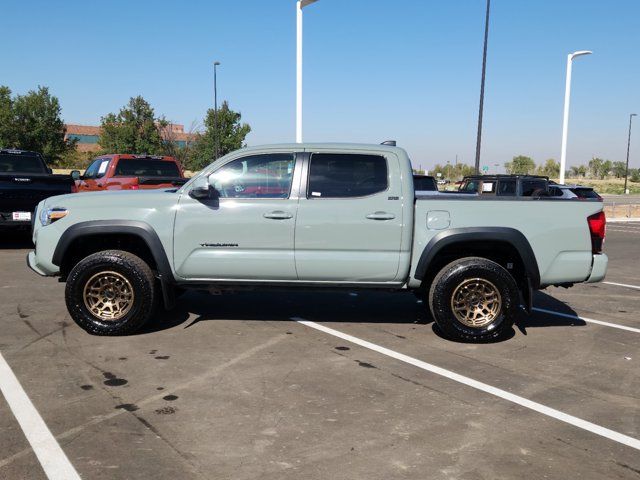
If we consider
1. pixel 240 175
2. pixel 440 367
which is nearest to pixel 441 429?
pixel 440 367

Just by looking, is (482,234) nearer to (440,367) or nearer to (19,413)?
(440,367)

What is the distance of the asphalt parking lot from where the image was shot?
3.19 metres

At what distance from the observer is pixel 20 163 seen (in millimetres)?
13102

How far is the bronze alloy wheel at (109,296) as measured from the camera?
559cm

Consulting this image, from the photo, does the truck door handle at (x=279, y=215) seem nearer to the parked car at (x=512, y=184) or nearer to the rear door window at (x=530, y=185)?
the parked car at (x=512, y=184)

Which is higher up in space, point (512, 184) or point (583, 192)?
point (512, 184)

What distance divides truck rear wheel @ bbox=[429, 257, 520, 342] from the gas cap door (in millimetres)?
403

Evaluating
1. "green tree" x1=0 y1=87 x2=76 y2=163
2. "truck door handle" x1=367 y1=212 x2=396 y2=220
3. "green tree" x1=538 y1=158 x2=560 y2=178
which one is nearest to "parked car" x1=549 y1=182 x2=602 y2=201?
"truck door handle" x1=367 y1=212 x2=396 y2=220

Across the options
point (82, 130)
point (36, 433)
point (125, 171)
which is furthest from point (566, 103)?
point (82, 130)

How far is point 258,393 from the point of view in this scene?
4176 millimetres

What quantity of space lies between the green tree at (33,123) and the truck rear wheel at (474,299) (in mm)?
52642

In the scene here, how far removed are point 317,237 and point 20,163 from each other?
409 inches

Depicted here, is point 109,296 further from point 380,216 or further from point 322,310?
point 380,216

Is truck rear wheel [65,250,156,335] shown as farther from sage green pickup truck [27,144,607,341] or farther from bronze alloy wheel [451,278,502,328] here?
bronze alloy wheel [451,278,502,328]
